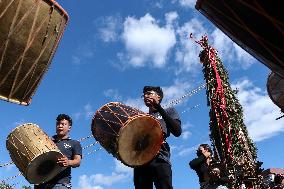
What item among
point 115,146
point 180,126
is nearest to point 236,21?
point 180,126

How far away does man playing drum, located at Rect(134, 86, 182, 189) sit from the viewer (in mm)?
4617

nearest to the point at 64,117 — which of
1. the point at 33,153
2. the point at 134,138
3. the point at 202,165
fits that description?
the point at 33,153

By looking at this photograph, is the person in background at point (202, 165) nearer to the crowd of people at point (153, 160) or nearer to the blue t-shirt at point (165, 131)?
the crowd of people at point (153, 160)

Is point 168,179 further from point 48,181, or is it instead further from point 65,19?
point 65,19

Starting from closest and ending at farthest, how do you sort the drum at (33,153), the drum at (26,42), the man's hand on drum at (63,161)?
the drum at (26,42), the man's hand on drum at (63,161), the drum at (33,153)

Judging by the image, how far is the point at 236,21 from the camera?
326 centimetres

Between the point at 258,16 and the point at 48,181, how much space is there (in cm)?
375

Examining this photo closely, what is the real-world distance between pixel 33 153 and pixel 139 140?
1.66 meters

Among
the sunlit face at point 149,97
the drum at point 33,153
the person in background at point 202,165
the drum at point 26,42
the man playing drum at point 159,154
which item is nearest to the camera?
the drum at point 26,42

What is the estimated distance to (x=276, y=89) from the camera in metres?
6.16

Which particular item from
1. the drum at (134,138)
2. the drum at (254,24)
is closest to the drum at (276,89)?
the drum at (134,138)

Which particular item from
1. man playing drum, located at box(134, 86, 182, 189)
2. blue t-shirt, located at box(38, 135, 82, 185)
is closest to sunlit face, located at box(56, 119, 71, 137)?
blue t-shirt, located at box(38, 135, 82, 185)

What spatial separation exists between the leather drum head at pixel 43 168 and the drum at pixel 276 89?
362 cm

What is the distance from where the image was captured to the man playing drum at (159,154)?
4617 mm
